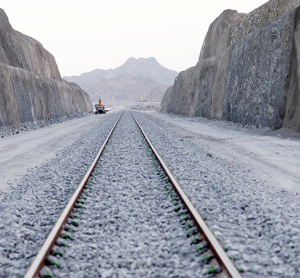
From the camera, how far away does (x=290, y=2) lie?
2102 cm

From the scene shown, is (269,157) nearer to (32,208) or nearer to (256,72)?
(32,208)

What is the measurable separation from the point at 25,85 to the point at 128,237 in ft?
84.8

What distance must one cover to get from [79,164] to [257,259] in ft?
20.2

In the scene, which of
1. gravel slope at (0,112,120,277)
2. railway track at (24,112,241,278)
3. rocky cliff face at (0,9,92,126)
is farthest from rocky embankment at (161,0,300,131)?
rocky cliff face at (0,9,92,126)

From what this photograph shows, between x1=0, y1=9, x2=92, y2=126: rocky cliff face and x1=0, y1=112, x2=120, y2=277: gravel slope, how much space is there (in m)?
14.6

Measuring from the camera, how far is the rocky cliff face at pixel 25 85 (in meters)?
21.8

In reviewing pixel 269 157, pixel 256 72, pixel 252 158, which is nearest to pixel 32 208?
pixel 252 158

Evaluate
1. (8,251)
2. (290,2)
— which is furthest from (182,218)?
(290,2)

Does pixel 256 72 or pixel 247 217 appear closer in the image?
pixel 247 217

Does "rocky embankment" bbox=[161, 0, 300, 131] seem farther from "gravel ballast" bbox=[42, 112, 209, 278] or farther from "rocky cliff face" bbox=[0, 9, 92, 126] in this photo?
"rocky cliff face" bbox=[0, 9, 92, 126]

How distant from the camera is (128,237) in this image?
3863 mm

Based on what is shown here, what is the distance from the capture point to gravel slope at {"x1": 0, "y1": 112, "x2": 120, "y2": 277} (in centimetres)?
344

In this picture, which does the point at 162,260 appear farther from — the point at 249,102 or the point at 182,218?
the point at 249,102

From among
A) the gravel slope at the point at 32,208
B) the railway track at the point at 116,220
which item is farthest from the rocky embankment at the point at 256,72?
the gravel slope at the point at 32,208
